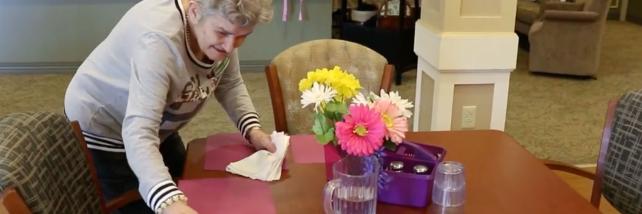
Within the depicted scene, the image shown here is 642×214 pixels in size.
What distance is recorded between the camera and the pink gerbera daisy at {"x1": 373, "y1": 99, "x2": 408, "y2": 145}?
1.27m

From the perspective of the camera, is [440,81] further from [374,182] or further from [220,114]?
[220,114]

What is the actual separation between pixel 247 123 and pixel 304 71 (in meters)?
0.52

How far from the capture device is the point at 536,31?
18.2ft

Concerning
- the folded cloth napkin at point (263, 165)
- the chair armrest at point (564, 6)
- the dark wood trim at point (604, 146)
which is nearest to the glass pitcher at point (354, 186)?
the folded cloth napkin at point (263, 165)

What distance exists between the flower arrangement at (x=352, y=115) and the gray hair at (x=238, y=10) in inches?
7.2

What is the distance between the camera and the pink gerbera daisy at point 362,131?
1.24 m

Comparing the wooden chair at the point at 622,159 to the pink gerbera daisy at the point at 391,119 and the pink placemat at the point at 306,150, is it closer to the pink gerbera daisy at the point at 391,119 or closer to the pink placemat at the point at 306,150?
the pink placemat at the point at 306,150

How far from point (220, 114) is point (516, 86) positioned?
243 centimetres

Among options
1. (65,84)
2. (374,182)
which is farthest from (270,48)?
(374,182)

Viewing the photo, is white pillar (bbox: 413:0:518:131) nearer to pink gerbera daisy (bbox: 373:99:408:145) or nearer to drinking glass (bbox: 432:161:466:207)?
drinking glass (bbox: 432:161:466:207)

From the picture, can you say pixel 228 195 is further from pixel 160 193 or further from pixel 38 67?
pixel 38 67

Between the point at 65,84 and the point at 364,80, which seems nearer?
the point at 364,80

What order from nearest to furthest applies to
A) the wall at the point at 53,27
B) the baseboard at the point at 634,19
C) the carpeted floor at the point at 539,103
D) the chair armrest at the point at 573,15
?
the carpeted floor at the point at 539,103 < the wall at the point at 53,27 < the chair armrest at the point at 573,15 < the baseboard at the point at 634,19

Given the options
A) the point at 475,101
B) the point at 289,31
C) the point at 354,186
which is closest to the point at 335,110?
the point at 354,186
